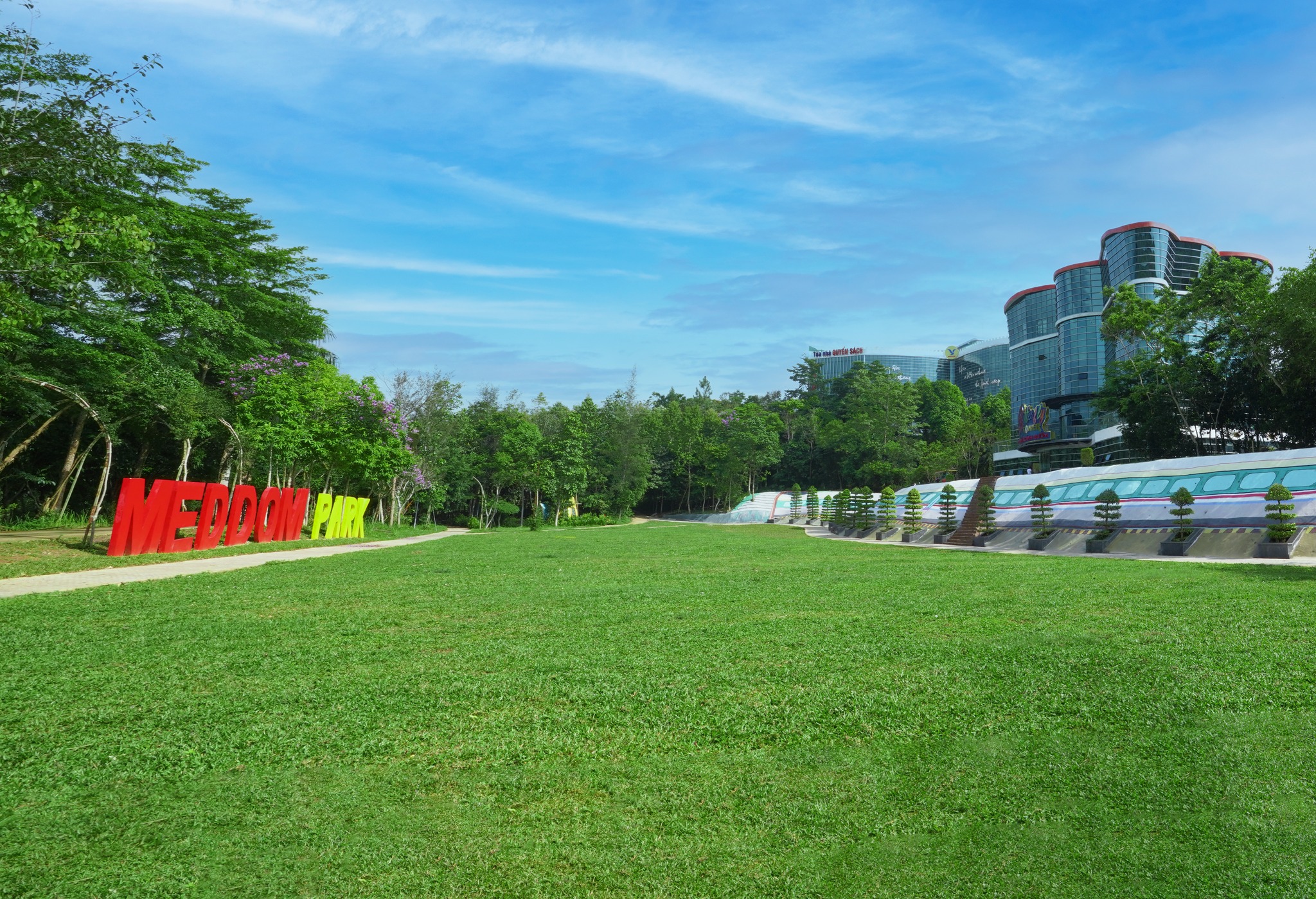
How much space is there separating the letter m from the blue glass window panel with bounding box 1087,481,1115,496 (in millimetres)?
20486

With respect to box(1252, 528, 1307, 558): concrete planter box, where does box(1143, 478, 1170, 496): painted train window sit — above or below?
above

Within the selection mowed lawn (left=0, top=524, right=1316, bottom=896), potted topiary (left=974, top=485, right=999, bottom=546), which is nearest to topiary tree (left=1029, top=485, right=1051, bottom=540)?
potted topiary (left=974, top=485, right=999, bottom=546)

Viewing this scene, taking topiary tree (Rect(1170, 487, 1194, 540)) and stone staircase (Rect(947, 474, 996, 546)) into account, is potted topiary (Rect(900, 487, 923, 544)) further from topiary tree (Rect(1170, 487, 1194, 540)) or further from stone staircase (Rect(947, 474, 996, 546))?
topiary tree (Rect(1170, 487, 1194, 540))

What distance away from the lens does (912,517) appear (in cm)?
2477

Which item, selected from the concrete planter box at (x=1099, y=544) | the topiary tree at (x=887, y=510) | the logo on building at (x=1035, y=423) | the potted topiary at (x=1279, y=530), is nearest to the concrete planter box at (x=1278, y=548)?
the potted topiary at (x=1279, y=530)

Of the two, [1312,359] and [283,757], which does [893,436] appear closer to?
[1312,359]

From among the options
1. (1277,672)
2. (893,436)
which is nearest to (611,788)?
(1277,672)

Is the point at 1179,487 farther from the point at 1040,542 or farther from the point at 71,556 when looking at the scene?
the point at 71,556

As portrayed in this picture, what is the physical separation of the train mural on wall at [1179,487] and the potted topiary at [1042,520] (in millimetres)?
331

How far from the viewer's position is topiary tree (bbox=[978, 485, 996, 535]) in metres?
21.2

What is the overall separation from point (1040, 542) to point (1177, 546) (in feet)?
12.2

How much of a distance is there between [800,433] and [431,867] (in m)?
63.0

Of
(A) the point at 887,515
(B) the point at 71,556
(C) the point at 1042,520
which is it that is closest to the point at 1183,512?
(C) the point at 1042,520

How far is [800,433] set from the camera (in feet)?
210
